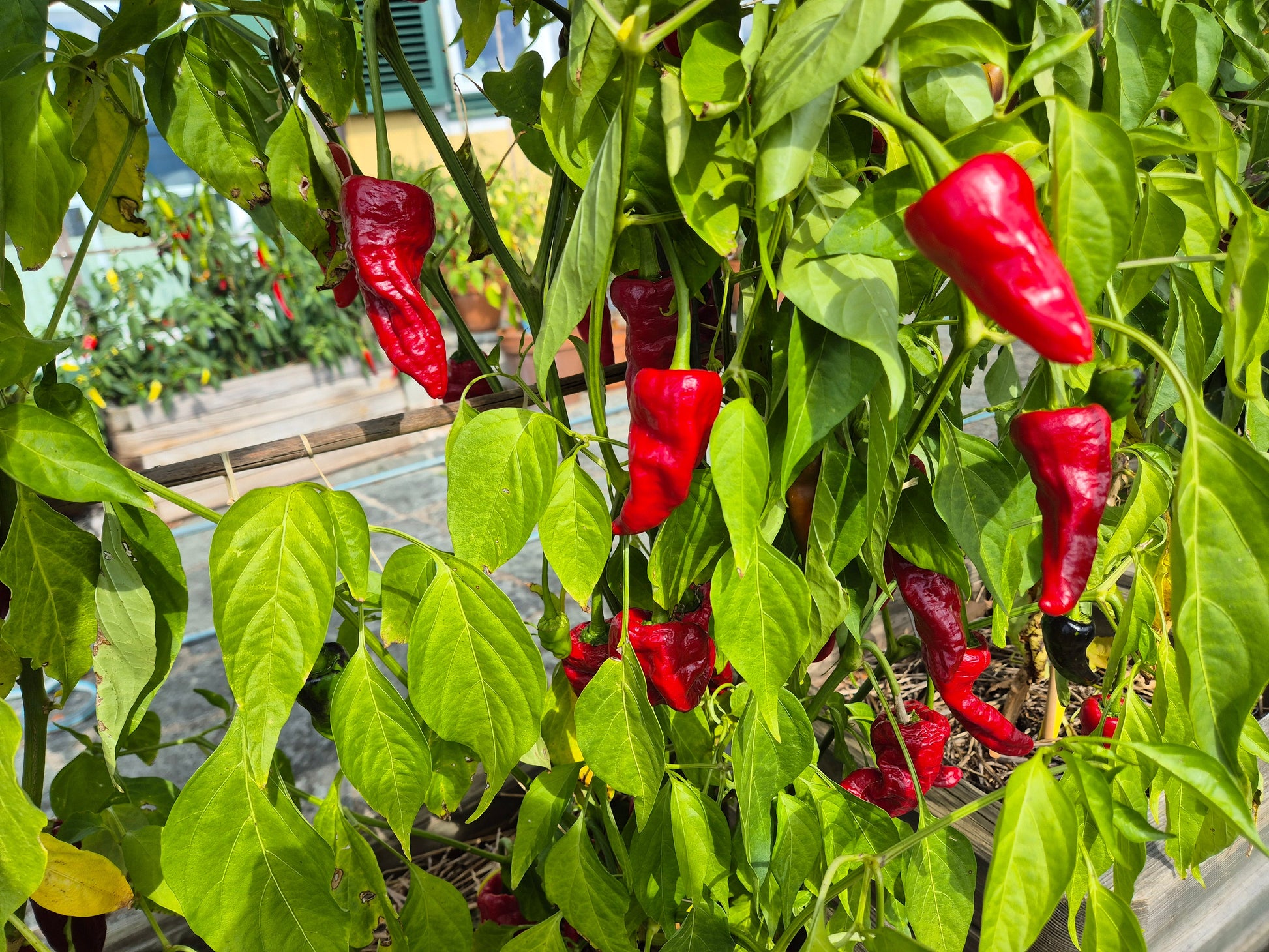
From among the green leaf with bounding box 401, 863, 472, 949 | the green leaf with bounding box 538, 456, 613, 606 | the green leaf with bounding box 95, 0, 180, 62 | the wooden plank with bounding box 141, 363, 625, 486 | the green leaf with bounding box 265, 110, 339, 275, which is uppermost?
the green leaf with bounding box 95, 0, 180, 62

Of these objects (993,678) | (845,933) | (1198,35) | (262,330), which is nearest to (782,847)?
(845,933)

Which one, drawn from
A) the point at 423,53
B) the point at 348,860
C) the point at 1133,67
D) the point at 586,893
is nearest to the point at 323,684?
the point at 348,860

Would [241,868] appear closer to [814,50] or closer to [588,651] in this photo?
[588,651]

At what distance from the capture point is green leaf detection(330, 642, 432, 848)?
0.45 metres

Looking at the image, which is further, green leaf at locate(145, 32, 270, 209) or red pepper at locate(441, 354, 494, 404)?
red pepper at locate(441, 354, 494, 404)

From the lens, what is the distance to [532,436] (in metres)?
0.43

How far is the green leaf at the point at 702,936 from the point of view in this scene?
0.53 meters

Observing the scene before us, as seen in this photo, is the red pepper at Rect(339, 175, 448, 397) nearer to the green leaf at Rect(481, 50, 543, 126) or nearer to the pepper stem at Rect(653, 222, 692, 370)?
the green leaf at Rect(481, 50, 543, 126)

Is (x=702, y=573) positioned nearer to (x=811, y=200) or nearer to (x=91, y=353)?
(x=811, y=200)

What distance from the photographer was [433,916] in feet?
2.03

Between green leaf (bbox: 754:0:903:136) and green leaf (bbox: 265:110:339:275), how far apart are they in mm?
294

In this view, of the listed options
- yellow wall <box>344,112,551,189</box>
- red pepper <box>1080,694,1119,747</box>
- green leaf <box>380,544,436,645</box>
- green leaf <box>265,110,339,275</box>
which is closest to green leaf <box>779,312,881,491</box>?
green leaf <box>380,544,436,645</box>

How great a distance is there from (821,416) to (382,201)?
31 centimetres

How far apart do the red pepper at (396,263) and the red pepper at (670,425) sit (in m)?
0.19
